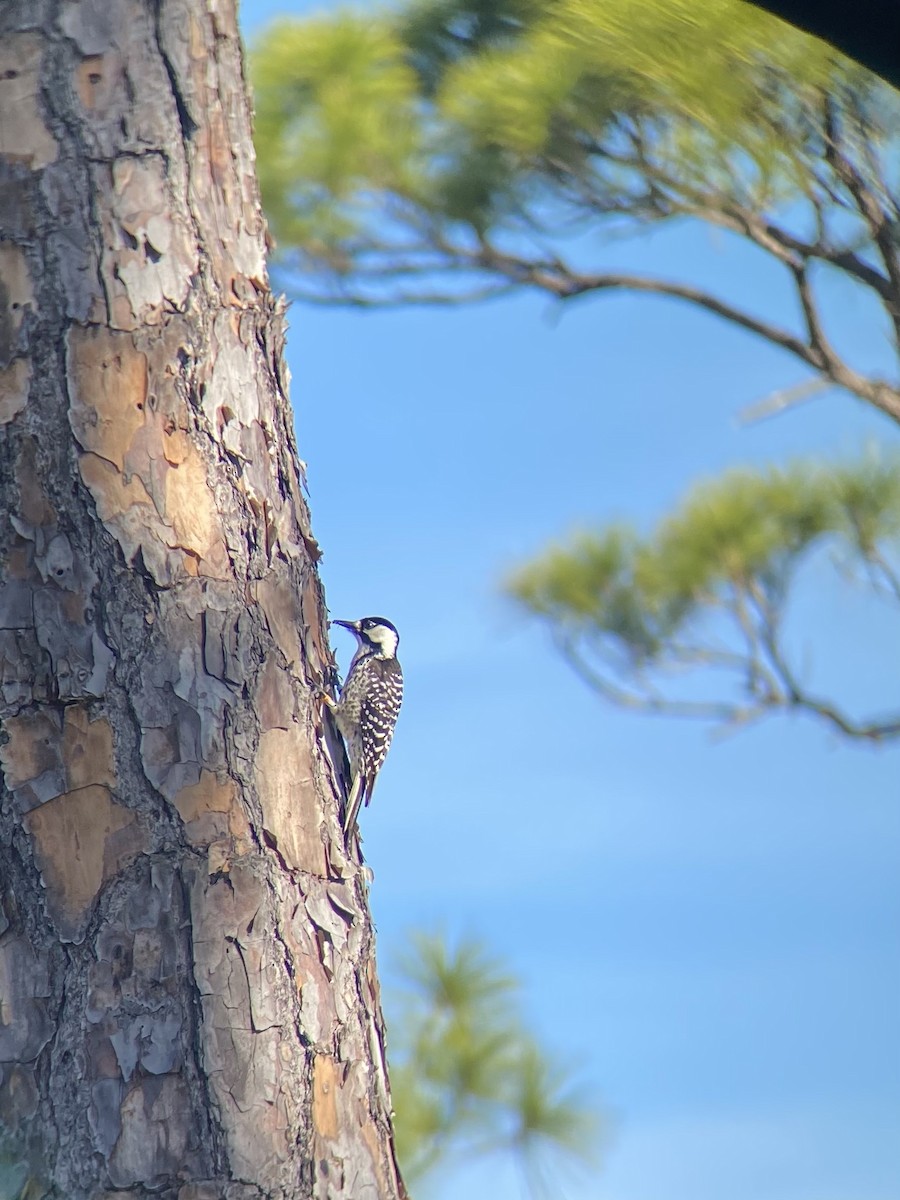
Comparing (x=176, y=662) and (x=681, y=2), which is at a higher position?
(x=681, y=2)

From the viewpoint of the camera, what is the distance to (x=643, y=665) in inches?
170

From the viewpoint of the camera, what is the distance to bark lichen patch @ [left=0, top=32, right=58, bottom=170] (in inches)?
47.8

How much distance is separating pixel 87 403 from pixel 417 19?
2.55 metres

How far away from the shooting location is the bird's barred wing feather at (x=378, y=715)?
1.84m

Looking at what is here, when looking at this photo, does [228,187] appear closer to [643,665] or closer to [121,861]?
[121,861]

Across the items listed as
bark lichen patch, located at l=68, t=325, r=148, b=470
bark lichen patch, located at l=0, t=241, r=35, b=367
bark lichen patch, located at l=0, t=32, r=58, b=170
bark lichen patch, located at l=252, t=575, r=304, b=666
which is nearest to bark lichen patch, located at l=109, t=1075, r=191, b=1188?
bark lichen patch, located at l=252, t=575, r=304, b=666

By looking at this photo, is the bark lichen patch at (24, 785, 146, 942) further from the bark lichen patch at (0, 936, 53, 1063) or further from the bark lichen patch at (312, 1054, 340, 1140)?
the bark lichen patch at (312, 1054, 340, 1140)

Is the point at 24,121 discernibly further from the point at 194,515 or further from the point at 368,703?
the point at 368,703

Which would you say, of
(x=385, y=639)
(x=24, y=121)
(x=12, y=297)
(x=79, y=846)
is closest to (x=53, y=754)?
(x=79, y=846)

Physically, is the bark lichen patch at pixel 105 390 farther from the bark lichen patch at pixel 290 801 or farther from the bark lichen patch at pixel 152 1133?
the bark lichen patch at pixel 152 1133

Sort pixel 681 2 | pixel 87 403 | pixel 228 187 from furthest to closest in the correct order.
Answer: pixel 681 2, pixel 228 187, pixel 87 403

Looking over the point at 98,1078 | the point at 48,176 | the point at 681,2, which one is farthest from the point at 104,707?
the point at 681,2

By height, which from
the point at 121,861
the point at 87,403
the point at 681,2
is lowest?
the point at 121,861

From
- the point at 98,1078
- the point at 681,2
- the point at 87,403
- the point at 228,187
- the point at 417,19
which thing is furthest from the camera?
the point at 417,19
